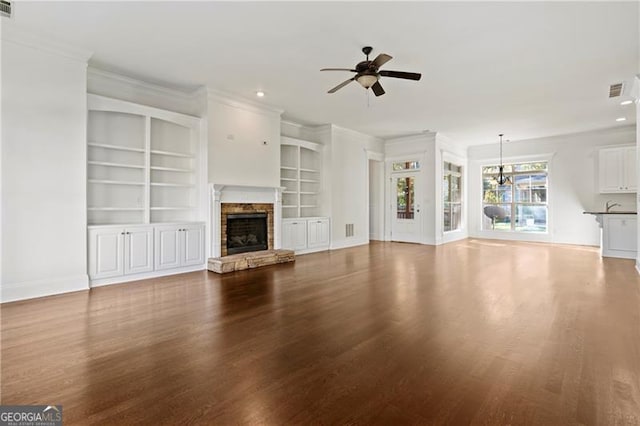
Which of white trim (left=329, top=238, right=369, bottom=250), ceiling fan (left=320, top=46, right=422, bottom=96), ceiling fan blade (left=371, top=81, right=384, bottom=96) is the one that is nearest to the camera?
ceiling fan (left=320, top=46, right=422, bottom=96)

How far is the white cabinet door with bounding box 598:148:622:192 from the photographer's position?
795 centimetres

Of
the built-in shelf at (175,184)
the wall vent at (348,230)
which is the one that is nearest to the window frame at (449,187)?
the wall vent at (348,230)

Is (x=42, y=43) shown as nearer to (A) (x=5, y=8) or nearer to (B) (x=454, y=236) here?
(A) (x=5, y=8)

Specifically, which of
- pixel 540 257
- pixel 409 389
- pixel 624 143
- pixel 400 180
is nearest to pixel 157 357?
pixel 409 389

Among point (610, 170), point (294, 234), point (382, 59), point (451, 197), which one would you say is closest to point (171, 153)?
point (294, 234)

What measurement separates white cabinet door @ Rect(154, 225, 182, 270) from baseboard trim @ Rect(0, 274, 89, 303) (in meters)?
0.98

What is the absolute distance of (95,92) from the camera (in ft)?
15.8

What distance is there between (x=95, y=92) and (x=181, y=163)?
158 cm

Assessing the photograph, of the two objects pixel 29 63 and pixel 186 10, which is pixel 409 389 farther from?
pixel 29 63

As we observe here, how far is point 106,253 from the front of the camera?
4492mm

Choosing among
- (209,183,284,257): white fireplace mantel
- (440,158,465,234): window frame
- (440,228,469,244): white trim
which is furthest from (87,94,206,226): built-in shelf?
(440,228,469,244): white trim

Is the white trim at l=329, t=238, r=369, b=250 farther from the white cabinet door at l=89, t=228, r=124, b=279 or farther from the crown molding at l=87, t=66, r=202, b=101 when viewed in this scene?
the white cabinet door at l=89, t=228, r=124, b=279

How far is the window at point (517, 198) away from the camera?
9531 millimetres

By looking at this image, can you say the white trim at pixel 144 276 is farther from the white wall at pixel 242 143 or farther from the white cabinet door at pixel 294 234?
the white cabinet door at pixel 294 234
